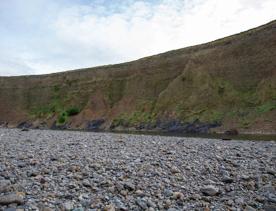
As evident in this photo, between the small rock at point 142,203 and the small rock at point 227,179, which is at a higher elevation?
the small rock at point 227,179

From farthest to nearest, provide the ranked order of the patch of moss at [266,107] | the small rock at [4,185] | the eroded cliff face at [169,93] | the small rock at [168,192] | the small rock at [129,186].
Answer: the eroded cliff face at [169,93] < the patch of moss at [266,107] < the small rock at [129,186] < the small rock at [168,192] < the small rock at [4,185]

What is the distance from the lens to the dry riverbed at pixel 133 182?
10.5 metres

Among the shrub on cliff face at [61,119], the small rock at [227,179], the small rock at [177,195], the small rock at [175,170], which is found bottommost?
the small rock at [177,195]

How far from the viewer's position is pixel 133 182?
1220 cm

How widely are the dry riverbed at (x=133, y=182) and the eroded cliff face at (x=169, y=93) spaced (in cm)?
3780

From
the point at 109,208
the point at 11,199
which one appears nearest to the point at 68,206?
the point at 109,208

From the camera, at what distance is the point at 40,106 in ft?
324

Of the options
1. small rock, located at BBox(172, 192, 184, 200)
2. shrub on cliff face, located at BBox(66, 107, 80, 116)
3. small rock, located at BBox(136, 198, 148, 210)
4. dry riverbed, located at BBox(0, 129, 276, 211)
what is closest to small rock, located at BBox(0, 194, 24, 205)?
dry riverbed, located at BBox(0, 129, 276, 211)

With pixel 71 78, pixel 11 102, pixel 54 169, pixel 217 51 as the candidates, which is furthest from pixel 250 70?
pixel 11 102

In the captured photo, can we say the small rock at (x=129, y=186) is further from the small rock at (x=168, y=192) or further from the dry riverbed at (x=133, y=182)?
the small rock at (x=168, y=192)

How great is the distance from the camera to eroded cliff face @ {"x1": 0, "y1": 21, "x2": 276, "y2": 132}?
198 ft

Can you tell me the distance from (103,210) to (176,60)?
76926mm

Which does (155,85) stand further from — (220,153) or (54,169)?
(54,169)

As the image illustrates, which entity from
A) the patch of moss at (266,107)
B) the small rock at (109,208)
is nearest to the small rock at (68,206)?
the small rock at (109,208)
